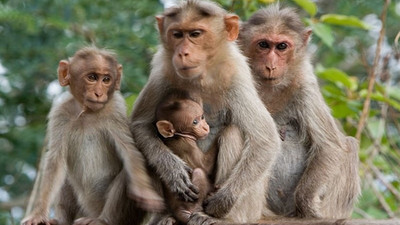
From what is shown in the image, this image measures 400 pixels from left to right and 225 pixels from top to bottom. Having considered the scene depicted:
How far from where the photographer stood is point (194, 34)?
6680 millimetres

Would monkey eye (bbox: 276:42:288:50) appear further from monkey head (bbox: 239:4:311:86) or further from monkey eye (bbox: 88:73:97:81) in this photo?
monkey eye (bbox: 88:73:97:81)

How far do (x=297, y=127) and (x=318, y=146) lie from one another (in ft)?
1.00

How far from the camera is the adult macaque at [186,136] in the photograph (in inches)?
261

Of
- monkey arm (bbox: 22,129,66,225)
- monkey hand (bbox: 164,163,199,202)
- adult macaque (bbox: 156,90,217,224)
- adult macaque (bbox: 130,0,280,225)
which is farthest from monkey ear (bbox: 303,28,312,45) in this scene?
monkey arm (bbox: 22,129,66,225)

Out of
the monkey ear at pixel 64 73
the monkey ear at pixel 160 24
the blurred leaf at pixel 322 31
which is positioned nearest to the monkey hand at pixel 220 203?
the monkey ear at pixel 160 24

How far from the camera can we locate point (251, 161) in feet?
21.9

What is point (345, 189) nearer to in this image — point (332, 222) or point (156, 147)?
point (332, 222)

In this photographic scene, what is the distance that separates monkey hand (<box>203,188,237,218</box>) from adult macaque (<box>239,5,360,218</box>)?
3.14ft

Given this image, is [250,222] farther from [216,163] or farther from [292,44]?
[292,44]

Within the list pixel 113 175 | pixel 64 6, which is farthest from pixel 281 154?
pixel 64 6

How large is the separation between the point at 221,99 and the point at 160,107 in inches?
20.6

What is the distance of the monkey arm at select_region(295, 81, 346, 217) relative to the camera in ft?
24.1

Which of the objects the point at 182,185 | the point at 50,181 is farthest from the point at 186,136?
the point at 50,181

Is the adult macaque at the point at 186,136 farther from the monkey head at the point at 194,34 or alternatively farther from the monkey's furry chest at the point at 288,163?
the monkey's furry chest at the point at 288,163
